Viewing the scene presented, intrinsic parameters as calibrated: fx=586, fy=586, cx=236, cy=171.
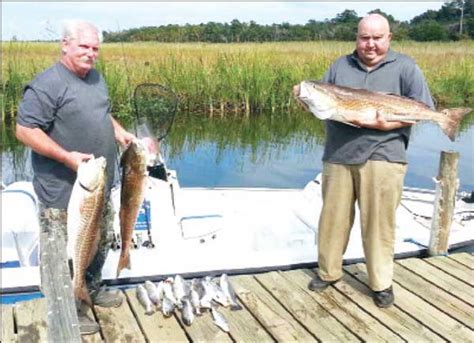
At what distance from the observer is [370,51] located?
3631mm

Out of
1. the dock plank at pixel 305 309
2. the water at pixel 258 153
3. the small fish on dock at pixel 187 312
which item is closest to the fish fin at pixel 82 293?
the small fish on dock at pixel 187 312

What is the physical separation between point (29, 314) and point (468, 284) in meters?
3.17

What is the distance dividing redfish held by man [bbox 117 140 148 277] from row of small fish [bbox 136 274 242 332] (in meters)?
0.64

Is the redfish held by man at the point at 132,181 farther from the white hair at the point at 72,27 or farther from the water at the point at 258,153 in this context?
the water at the point at 258,153

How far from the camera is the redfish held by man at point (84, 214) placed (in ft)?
9.90

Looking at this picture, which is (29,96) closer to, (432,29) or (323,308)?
(323,308)

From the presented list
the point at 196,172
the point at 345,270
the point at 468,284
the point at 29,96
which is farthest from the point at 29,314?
the point at 196,172

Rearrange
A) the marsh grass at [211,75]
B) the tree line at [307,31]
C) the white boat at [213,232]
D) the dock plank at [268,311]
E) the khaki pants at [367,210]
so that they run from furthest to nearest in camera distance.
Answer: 1. the tree line at [307,31]
2. the marsh grass at [211,75]
3. the white boat at [213,232]
4. the khaki pants at [367,210]
5. the dock plank at [268,311]

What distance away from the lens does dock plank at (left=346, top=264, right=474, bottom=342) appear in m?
3.67

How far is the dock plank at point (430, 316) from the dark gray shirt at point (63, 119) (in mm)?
2266

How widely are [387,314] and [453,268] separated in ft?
3.72

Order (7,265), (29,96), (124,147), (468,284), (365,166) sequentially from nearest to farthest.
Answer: (29,96)
(124,147)
(365,166)
(468,284)
(7,265)

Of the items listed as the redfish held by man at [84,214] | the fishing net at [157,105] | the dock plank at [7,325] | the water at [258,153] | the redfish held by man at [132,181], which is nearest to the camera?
the redfish held by man at [84,214]

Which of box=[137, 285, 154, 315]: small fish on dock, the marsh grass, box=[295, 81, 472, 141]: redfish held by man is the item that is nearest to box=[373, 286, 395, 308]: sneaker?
box=[295, 81, 472, 141]: redfish held by man
